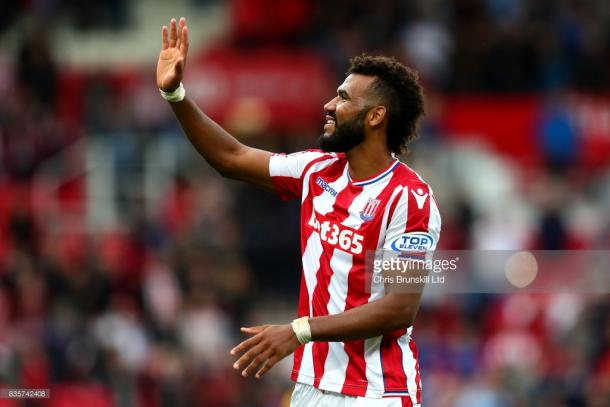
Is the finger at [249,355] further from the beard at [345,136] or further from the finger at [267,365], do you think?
the beard at [345,136]

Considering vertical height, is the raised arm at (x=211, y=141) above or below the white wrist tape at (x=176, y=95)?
below

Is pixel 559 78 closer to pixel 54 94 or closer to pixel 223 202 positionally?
pixel 223 202

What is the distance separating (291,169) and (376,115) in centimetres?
53

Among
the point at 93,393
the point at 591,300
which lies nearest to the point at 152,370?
the point at 93,393

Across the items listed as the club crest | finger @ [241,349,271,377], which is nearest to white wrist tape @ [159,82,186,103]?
the club crest

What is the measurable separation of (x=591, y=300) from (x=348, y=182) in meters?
6.30

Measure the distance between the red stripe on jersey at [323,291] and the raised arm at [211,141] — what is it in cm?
51

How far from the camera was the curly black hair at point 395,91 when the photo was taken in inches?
253

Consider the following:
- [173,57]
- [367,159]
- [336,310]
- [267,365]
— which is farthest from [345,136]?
[267,365]

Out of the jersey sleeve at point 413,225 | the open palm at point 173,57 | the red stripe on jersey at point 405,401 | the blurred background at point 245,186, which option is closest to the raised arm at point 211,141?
the open palm at point 173,57

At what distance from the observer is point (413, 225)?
622 cm

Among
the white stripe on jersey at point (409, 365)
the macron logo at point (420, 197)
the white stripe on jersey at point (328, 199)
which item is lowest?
the white stripe on jersey at point (409, 365)

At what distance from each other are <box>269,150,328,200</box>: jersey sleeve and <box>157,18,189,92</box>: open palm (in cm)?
62

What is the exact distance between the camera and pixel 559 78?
15961 millimetres
